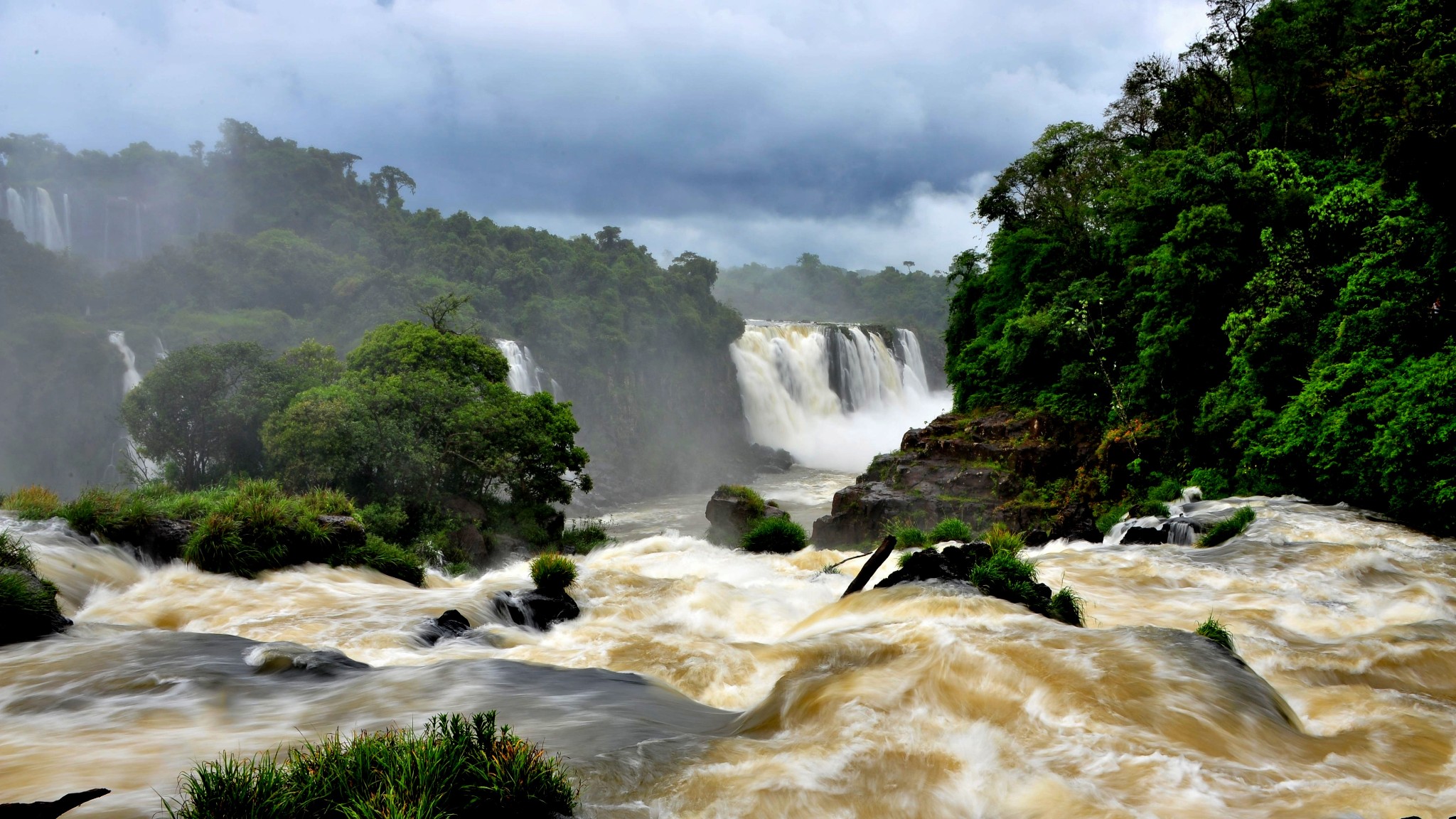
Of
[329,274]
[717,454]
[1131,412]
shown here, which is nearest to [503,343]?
[717,454]

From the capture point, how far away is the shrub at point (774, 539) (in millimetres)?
23562

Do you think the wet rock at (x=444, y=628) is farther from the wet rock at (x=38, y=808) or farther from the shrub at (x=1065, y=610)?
the shrub at (x=1065, y=610)

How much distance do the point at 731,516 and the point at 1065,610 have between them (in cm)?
2008

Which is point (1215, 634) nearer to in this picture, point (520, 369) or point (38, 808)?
point (38, 808)

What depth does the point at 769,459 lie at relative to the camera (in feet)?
207

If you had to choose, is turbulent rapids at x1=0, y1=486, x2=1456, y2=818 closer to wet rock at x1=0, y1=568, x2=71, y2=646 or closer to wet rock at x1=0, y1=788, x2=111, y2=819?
wet rock at x1=0, y1=788, x2=111, y2=819

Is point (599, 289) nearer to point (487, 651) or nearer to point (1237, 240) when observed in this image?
point (1237, 240)

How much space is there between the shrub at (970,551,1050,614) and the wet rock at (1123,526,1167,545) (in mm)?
8171

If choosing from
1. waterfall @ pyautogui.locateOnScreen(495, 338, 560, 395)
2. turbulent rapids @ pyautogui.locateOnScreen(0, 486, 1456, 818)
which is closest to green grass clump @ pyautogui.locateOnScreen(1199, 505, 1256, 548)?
turbulent rapids @ pyautogui.locateOnScreen(0, 486, 1456, 818)

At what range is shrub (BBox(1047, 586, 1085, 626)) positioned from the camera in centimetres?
1027

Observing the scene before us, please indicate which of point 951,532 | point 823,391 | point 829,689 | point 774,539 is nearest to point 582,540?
point 774,539

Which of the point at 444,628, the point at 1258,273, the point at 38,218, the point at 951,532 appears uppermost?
the point at 38,218

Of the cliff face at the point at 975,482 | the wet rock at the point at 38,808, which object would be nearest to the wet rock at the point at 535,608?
the wet rock at the point at 38,808

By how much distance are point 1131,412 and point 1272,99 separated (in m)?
11.1
